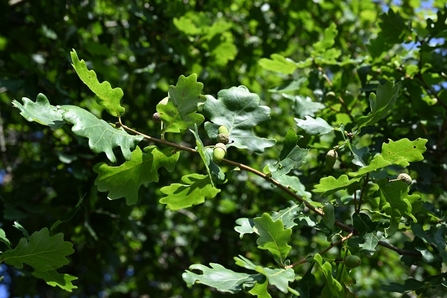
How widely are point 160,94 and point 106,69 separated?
56 centimetres

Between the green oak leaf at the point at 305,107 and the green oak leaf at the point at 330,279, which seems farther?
the green oak leaf at the point at 305,107

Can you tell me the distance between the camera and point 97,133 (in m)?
1.34

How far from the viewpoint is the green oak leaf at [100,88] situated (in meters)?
1.38

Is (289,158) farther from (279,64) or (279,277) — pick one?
(279,64)

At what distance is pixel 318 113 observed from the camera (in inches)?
88.4

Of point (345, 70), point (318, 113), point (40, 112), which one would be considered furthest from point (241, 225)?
point (345, 70)

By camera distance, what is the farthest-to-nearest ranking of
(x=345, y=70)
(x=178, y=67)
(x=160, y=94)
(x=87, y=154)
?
(x=160, y=94) < (x=178, y=67) < (x=87, y=154) < (x=345, y=70)

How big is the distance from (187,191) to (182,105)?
10.5 inches

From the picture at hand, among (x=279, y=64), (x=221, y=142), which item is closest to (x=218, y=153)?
(x=221, y=142)

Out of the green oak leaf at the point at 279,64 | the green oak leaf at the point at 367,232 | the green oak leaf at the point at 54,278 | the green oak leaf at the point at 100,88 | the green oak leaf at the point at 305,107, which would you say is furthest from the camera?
the green oak leaf at the point at 279,64

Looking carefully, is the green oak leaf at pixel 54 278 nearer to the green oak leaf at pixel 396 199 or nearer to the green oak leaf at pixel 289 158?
the green oak leaf at pixel 289 158

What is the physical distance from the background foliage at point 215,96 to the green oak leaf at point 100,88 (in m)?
0.17

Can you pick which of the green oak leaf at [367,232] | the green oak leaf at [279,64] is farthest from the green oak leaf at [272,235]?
the green oak leaf at [279,64]

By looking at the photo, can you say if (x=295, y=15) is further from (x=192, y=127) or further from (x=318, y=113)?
(x=192, y=127)
